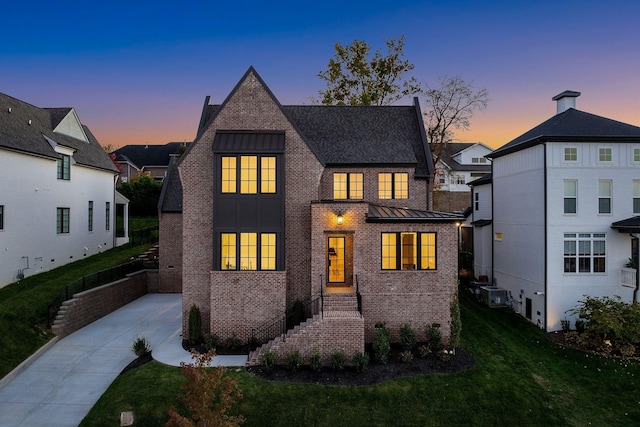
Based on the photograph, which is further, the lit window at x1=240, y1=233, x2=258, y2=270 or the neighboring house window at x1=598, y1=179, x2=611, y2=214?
the neighboring house window at x1=598, y1=179, x2=611, y2=214

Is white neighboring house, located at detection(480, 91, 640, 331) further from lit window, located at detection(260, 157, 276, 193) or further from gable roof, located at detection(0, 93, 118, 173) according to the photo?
gable roof, located at detection(0, 93, 118, 173)

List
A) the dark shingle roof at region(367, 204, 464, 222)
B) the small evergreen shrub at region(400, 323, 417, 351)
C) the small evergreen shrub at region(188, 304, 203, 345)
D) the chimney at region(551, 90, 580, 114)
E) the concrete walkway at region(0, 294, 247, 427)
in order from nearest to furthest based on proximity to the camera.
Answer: the concrete walkway at region(0, 294, 247, 427)
the small evergreen shrub at region(400, 323, 417, 351)
the dark shingle roof at region(367, 204, 464, 222)
the small evergreen shrub at region(188, 304, 203, 345)
the chimney at region(551, 90, 580, 114)

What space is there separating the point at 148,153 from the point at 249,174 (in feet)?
170

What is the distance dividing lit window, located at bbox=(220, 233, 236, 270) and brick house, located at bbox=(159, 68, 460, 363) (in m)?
0.04

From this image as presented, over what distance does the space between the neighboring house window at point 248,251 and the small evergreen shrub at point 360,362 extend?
4.48 metres

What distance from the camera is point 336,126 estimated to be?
63.2 ft

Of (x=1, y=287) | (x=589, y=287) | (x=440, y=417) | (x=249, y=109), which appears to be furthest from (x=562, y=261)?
(x=1, y=287)

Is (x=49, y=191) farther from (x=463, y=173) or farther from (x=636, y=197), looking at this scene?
(x=463, y=173)

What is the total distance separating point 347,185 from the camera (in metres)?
17.4

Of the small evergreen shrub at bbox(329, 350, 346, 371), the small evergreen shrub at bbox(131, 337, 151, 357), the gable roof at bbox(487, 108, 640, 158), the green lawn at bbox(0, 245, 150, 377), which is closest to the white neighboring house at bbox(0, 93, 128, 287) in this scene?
the green lawn at bbox(0, 245, 150, 377)

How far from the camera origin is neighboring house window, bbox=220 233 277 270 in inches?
559

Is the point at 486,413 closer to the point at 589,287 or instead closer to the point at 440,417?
the point at 440,417

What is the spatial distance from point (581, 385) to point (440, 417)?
5.84 meters

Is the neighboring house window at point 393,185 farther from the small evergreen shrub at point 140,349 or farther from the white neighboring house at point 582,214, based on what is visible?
the small evergreen shrub at point 140,349
